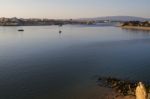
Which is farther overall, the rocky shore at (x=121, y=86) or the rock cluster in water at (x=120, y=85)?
the rock cluster in water at (x=120, y=85)

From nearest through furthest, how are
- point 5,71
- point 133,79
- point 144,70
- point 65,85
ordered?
point 65,85 < point 133,79 < point 5,71 < point 144,70

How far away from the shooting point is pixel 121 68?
28500 mm

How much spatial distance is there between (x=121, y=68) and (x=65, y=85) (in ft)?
32.6

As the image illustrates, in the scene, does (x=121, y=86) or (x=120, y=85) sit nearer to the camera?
(x=121, y=86)

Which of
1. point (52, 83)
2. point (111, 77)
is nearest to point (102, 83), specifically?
point (111, 77)

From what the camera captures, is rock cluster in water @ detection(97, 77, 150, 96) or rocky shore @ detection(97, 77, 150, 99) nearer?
rocky shore @ detection(97, 77, 150, 99)

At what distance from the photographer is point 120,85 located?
20.4m

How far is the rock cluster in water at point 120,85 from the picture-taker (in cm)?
1854

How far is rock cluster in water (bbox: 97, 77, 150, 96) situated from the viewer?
18538 mm

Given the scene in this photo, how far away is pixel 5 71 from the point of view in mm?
25516

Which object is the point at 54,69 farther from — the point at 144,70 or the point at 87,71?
the point at 144,70


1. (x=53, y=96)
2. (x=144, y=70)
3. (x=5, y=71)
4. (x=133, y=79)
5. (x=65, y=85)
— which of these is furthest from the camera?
(x=144, y=70)

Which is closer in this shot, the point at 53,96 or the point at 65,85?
the point at 53,96

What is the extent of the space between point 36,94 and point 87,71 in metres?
9.20
